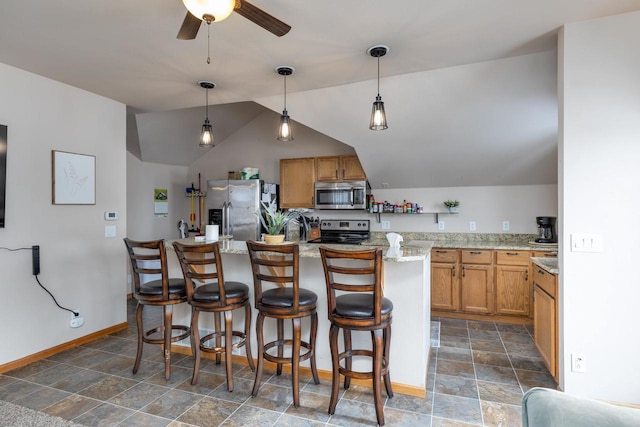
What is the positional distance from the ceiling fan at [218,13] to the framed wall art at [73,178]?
223cm

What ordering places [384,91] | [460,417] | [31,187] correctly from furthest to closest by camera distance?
[384,91] → [31,187] → [460,417]

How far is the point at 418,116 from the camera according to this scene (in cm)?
356

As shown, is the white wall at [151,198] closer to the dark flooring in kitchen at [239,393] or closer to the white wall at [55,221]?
the white wall at [55,221]

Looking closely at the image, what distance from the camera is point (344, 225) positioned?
5035mm

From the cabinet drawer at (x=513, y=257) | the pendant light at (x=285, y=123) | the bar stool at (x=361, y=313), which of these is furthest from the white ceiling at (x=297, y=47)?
the bar stool at (x=361, y=313)

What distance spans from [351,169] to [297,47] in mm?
2320

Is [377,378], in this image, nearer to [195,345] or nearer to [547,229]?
[195,345]

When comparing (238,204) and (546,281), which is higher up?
(238,204)

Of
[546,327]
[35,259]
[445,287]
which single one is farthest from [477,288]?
[35,259]

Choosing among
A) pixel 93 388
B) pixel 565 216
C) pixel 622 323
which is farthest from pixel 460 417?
pixel 93 388

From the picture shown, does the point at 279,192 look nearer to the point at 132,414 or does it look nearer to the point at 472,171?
the point at 472,171

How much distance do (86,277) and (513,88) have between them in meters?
4.51

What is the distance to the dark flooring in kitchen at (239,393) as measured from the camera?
84.5 inches

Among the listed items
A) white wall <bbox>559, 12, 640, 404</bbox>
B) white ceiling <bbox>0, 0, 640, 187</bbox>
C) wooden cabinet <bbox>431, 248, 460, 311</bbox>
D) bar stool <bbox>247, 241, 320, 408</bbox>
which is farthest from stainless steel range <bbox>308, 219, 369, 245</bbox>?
white wall <bbox>559, 12, 640, 404</bbox>
